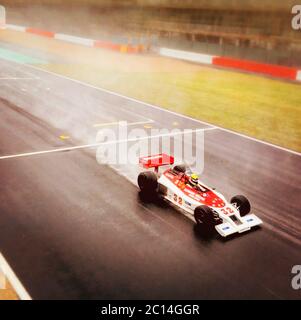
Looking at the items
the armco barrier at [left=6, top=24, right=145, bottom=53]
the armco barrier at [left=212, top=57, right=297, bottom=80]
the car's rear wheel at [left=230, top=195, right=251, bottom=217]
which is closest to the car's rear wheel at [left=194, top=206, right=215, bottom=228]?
the car's rear wheel at [left=230, top=195, right=251, bottom=217]

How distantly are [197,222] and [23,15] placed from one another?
6122cm

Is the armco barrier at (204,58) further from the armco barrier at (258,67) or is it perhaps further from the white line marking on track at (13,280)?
the white line marking on track at (13,280)

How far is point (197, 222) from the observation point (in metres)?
8.31

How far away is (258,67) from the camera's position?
102ft

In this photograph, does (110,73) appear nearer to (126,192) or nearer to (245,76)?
(245,76)

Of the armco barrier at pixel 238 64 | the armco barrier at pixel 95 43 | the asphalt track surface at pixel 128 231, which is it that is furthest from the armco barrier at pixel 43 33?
the asphalt track surface at pixel 128 231

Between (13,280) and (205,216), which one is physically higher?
(205,216)

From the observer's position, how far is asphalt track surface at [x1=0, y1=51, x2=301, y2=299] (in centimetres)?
654

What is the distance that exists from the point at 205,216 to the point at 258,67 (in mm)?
26071

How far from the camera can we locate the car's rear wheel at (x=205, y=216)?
800cm

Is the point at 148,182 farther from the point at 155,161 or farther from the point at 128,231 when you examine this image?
the point at 128,231

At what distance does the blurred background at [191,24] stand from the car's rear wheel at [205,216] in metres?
25.4

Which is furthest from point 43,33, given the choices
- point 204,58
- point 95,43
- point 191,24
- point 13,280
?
point 13,280

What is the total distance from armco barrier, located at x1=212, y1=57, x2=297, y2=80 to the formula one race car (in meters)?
22.5
